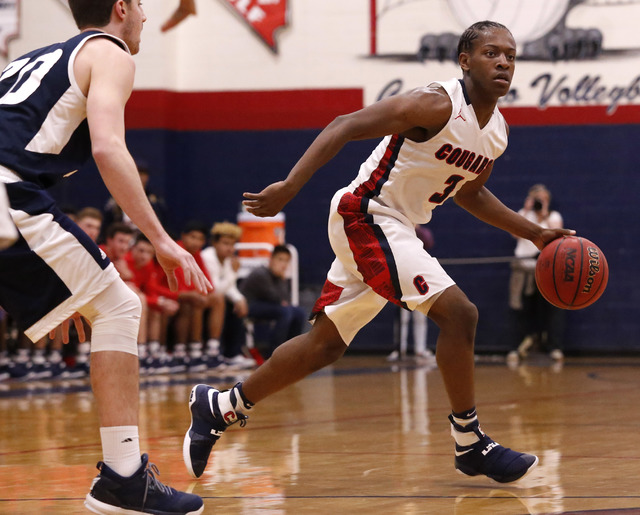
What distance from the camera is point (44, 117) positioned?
308 cm

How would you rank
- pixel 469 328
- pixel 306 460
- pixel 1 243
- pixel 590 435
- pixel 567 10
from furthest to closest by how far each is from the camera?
pixel 567 10 → pixel 590 435 → pixel 306 460 → pixel 469 328 → pixel 1 243

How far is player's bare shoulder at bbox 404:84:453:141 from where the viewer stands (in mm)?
3953

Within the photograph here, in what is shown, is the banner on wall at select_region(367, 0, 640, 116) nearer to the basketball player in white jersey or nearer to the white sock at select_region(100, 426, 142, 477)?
the basketball player in white jersey

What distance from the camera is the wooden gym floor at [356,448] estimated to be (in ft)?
11.7

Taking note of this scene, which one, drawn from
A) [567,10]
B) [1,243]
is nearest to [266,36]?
[567,10]

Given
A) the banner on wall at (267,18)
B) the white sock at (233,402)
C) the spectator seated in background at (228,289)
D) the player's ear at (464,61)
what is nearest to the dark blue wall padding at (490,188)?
the banner on wall at (267,18)

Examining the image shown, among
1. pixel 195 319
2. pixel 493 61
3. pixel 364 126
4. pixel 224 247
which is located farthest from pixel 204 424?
pixel 224 247

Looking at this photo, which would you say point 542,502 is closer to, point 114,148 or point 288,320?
point 114,148

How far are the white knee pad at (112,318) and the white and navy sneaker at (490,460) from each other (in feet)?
4.59

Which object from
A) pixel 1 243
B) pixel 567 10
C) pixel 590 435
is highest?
pixel 567 10

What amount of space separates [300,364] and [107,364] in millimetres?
1240

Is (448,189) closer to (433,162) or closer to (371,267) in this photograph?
(433,162)

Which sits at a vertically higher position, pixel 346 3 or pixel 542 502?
pixel 346 3

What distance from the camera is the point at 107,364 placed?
10.0 feet
